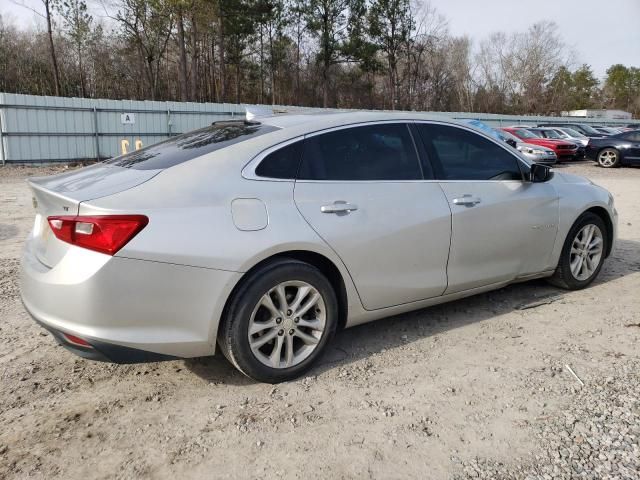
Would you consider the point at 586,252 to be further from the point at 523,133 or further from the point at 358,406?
the point at 523,133

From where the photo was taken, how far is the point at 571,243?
468cm

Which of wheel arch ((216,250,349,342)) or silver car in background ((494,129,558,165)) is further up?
wheel arch ((216,250,349,342))

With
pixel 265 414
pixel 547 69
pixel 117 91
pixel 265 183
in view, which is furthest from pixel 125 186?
pixel 547 69

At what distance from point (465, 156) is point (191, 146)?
200 centimetres

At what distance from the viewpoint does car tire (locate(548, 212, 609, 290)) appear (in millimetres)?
4695

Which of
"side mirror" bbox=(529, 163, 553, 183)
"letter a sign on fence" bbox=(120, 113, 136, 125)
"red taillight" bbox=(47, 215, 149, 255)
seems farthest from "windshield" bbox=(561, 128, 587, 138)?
"red taillight" bbox=(47, 215, 149, 255)

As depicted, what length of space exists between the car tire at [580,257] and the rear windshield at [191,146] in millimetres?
2885

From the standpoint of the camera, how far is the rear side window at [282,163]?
313 centimetres

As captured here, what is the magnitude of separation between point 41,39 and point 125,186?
38561mm

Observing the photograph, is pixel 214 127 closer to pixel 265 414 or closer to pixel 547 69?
pixel 265 414

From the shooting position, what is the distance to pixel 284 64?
45750mm

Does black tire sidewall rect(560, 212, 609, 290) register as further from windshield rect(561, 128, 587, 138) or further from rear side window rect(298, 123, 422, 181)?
windshield rect(561, 128, 587, 138)

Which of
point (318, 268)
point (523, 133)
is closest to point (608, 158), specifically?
point (523, 133)

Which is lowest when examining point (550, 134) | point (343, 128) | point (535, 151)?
point (535, 151)
